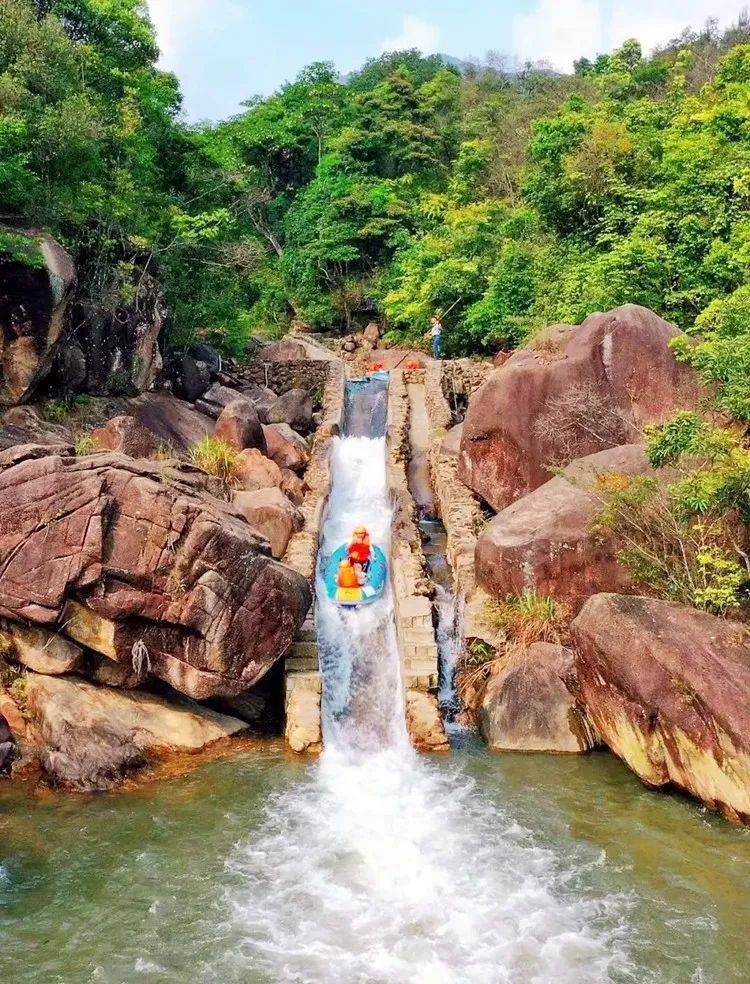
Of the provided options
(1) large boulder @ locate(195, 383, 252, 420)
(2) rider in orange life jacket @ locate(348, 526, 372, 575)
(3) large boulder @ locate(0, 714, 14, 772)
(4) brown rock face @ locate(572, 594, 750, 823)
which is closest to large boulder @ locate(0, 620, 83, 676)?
(3) large boulder @ locate(0, 714, 14, 772)

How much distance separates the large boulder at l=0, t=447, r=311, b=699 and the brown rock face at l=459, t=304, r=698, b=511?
705 centimetres

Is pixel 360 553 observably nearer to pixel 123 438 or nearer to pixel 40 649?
pixel 123 438

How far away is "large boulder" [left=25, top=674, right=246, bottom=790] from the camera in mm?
11133

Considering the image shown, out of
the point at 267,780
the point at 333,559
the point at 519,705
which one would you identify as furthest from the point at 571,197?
the point at 267,780

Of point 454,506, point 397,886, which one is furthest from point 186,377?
point 397,886

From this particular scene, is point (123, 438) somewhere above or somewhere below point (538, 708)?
above

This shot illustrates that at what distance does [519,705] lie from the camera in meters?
12.4

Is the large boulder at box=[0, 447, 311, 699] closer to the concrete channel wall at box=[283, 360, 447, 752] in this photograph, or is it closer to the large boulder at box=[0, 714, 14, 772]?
the concrete channel wall at box=[283, 360, 447, 752]

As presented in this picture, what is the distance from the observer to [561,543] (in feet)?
44.4

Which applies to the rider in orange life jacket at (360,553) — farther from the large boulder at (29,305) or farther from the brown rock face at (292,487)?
the large boulder at (29,305)

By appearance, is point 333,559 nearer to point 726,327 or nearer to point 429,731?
point 429,731

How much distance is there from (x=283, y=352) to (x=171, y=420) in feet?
36.3

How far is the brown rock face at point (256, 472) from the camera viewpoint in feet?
64.5

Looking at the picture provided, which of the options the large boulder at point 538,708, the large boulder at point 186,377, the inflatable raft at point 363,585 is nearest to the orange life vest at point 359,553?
the inflatable raft at point 363,585
